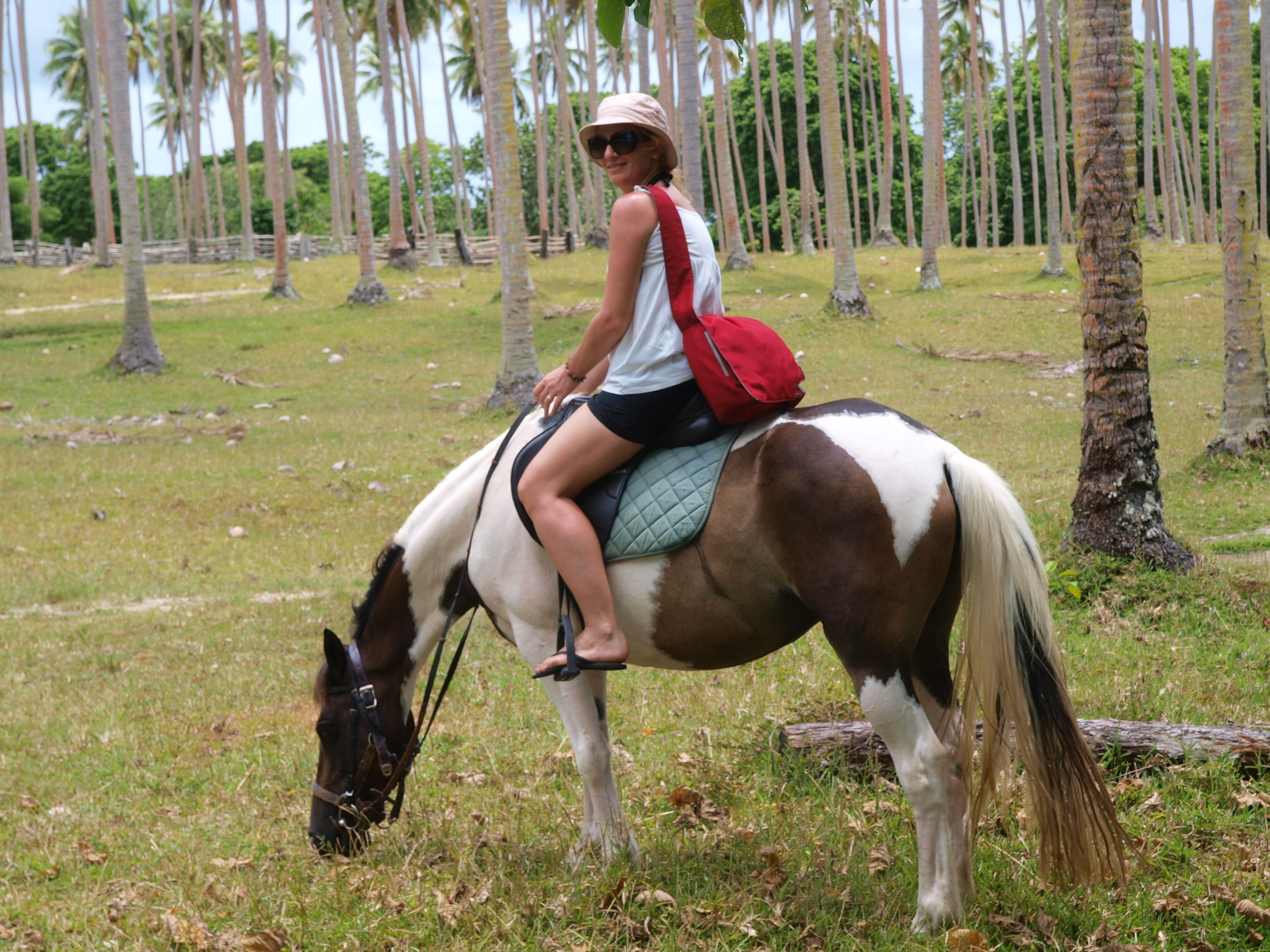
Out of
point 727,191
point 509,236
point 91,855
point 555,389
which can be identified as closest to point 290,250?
point 727,191

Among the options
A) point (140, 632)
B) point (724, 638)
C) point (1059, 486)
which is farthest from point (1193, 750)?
point (140, 632)

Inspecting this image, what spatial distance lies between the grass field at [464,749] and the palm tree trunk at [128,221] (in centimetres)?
634

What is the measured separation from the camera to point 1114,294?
272 inches

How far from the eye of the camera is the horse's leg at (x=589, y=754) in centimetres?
419

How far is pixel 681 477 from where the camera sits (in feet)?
12.5

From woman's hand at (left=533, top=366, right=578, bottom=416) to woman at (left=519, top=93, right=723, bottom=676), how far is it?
0.49 ft

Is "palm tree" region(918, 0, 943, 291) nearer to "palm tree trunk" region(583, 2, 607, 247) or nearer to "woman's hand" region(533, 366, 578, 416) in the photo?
"palm tree trunk" region(583, 2, 607, 247)

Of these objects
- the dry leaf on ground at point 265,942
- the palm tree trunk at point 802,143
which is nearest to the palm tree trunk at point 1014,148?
the palm tree trunk at point 802,143

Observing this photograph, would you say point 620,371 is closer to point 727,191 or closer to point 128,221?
point 128,221

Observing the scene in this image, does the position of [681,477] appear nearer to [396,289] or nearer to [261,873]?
[261,873]

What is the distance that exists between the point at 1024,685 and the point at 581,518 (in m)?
1.60

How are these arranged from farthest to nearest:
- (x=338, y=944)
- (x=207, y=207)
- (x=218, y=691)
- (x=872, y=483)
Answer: (x=207, y=207)
(x=218, y=691)
(x=338, y=944)
(x=872, y=483)

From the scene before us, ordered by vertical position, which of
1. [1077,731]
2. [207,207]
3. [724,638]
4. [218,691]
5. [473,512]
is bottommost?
[218,691]

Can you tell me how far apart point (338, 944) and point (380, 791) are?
2.97ft
